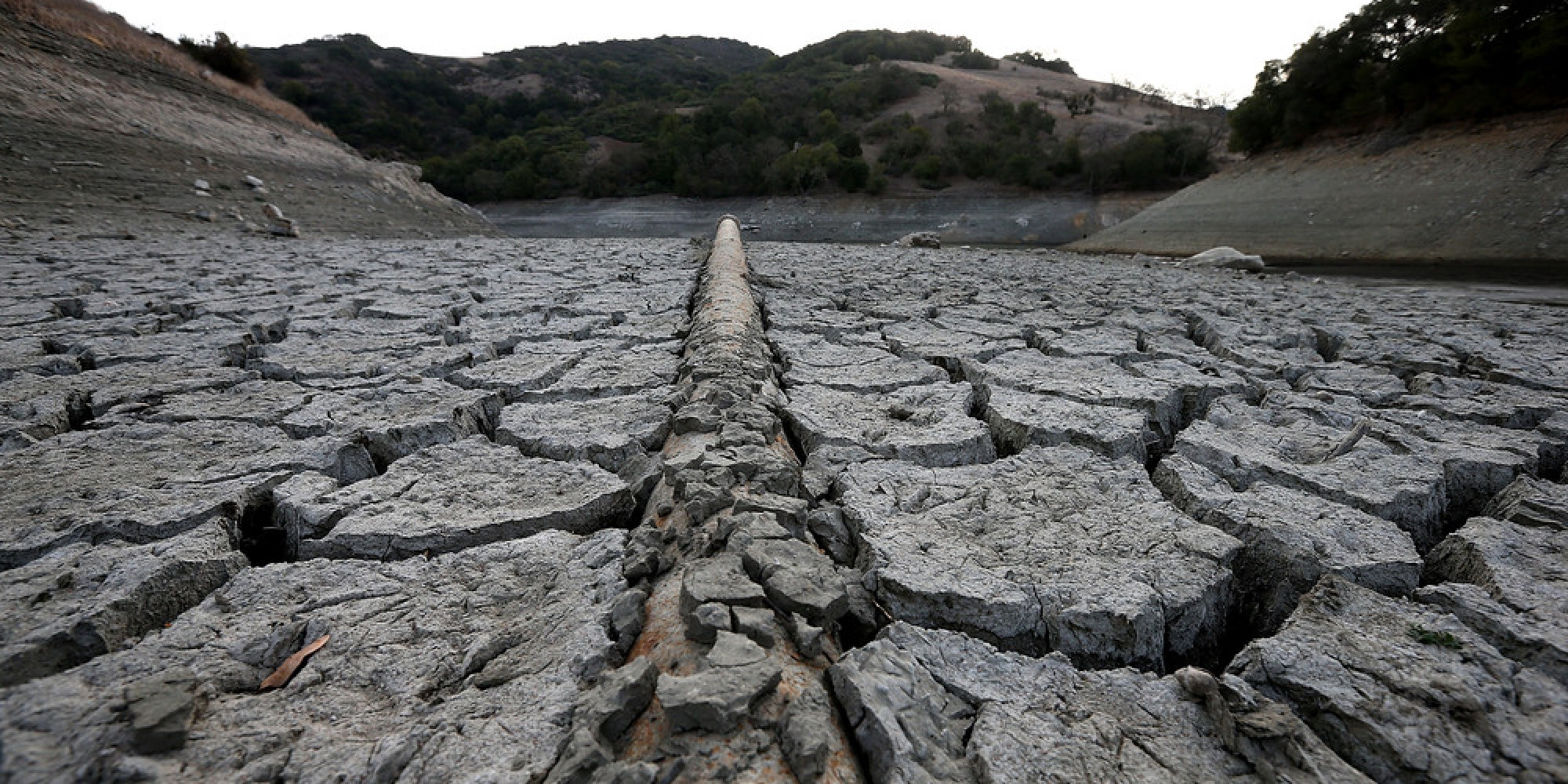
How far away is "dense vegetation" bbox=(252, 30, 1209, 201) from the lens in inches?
1021

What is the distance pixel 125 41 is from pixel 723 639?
57.2 ft

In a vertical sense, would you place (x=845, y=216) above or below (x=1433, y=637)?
above

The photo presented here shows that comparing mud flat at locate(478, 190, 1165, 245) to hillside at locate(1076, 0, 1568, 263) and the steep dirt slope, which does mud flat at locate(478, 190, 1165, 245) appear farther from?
the steep dirt slope

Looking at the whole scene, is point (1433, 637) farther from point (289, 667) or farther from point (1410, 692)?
point (289, 667)

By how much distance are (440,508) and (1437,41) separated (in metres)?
19.7

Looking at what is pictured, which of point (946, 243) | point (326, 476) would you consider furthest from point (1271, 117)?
point (326, 476)

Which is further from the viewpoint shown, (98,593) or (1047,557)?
(1047,557)

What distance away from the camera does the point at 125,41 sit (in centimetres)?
1170

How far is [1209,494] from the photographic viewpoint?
1279 millimetres

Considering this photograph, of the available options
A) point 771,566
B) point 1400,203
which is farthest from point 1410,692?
point 1400,203

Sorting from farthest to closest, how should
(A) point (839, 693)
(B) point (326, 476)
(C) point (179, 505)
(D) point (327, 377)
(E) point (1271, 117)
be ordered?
(E) point (1271, 117)
(D) point (327, 377)
(B) point (326, 476)
(C) point (179, 505)
(A) point (839, 693)

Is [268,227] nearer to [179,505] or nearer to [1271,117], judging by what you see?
[179,505]

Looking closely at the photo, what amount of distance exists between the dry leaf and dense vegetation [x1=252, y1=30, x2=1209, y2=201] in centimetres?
2644

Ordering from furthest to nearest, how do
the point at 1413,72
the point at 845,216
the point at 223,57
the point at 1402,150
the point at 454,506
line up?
the point at 845,216 → the point at 223,57 → the point at 1413,72 → the point at 1402,150 → the point at 454,506
